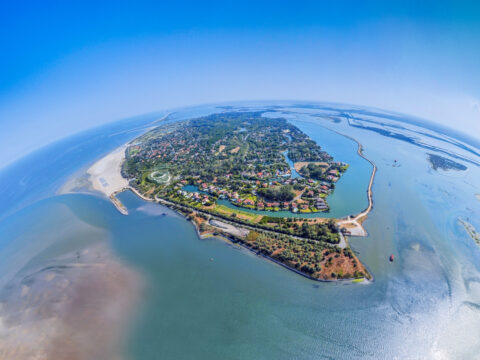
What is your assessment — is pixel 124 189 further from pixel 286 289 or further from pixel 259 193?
pixel 286 289

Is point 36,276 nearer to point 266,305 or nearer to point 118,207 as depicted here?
point 118,207

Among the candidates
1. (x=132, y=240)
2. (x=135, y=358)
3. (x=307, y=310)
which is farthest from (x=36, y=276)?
(x=307, y=310)

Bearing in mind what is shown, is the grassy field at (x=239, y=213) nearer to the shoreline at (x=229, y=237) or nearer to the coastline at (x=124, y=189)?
the coastline at (x=124, y=189)

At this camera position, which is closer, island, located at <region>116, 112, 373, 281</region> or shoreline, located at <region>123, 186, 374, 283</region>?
shoreline, located at <region>123, 186, 374, 283</region>

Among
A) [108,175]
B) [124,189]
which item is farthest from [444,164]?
[108,175]

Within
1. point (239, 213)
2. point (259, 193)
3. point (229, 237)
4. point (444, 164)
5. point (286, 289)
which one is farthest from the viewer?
point (444, 164)

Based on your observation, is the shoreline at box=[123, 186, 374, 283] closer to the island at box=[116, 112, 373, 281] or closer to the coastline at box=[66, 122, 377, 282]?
the coastline at box=[66, 122, 377, 282]

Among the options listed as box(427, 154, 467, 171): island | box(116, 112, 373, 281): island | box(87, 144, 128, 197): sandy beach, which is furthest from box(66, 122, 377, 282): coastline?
box(427, 154, 467, 171): island
